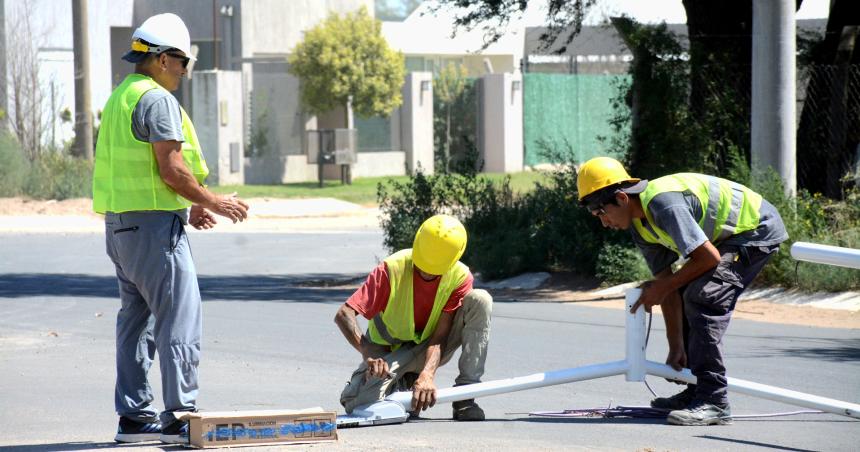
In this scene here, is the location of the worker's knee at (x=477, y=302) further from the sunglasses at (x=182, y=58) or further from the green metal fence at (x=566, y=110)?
the green metal fence at (x=566, y=110)

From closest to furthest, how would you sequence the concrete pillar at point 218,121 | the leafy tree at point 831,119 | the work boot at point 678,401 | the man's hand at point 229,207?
the man's hand at point 229,207
the work boot at point 678,401
the leafy tree at point 831,119
the concrete pillar at point 218,121

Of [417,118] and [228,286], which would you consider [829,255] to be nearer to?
[228,286]

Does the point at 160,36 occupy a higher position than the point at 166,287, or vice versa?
the point at 160,36

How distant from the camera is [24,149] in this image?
1120 inches

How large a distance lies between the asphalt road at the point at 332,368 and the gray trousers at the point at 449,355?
0.27 metres

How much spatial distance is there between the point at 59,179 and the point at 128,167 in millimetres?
22044

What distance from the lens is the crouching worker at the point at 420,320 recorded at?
6.57 m

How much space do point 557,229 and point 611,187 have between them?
359 inches

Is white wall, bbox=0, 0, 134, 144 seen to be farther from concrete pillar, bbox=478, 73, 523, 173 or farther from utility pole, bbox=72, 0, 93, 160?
concrete pillar, bbox=478, 73, 523, 173

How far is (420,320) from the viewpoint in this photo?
22.6ft

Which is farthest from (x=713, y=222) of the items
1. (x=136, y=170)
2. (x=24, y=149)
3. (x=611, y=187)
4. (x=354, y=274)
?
(x=24, y=149)

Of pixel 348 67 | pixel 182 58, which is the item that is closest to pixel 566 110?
pixel 348 67

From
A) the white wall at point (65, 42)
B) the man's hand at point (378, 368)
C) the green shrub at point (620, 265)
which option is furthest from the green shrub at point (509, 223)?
the white wall at point (65, 42)

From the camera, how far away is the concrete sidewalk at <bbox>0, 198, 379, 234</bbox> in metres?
24.1
